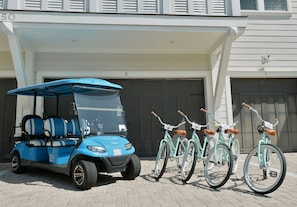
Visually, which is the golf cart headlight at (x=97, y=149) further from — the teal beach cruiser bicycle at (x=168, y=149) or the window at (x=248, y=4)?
the window at (x=248, y=4)

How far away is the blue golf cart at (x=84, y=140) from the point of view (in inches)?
172

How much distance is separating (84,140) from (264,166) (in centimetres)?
300

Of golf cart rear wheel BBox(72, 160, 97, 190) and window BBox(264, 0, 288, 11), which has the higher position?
window BBox(264, 0, 288, 11)

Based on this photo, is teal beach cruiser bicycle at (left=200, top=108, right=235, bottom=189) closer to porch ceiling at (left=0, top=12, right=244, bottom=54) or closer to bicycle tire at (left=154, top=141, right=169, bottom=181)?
bicycle tire at (left=154, top=141, right=169, bottom=181)

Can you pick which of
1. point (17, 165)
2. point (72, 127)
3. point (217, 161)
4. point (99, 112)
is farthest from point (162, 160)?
point (17, 165)

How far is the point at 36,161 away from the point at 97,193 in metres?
1.93

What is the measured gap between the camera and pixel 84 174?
4227 mm

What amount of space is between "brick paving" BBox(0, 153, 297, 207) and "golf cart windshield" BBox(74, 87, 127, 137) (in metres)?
1.00

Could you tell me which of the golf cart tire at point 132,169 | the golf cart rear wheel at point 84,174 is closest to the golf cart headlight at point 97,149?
the golf cart rear wheel at point 84,174

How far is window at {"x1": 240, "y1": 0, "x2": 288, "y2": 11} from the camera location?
28.1 ft

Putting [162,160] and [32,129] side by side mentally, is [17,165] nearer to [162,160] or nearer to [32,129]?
[32,129]

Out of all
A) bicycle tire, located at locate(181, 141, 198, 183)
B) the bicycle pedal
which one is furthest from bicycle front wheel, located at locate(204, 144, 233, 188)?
the bicycle pedal

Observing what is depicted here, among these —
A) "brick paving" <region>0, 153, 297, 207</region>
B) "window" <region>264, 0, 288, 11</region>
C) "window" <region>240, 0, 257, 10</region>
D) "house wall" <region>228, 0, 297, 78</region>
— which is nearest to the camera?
"brick paving" <region>0, 153, 297, 207</region>

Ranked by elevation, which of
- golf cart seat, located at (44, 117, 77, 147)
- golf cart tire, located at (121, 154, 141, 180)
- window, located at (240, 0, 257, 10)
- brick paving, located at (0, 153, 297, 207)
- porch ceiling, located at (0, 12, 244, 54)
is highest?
window, located at (240, 0, 257, 10)
